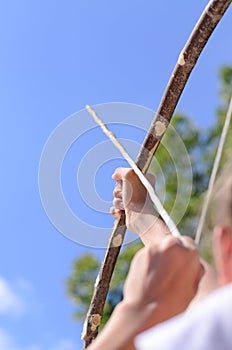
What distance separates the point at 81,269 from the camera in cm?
597

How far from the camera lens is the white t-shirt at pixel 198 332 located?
0.45 meters

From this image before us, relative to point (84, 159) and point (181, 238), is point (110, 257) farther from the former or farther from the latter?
point (181, 238)

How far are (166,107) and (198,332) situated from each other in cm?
136

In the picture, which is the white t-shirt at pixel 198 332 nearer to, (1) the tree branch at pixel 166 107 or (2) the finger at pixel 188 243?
(2) the finger at pixel 188 243

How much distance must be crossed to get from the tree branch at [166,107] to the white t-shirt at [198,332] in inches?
47.3

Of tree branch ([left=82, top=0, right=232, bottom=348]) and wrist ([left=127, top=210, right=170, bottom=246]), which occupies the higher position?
tree branch ([left=82, top=0, right=232, bottom=348])

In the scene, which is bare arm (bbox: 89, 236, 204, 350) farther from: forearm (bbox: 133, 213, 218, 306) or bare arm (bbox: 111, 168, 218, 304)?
bare arm (bbox: 111, 168, 218, 304)

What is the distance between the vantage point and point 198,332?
18.0 inches

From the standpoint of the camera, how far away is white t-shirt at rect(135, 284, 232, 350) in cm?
45

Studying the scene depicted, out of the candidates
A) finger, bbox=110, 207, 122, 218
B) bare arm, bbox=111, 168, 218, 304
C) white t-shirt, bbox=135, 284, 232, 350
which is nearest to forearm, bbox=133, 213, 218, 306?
bare arm, bbox=111, 168, 218, 304

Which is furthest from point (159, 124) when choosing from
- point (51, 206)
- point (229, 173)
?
point (229, 173)

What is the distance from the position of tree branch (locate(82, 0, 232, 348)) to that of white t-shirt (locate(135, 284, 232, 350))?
1201mm

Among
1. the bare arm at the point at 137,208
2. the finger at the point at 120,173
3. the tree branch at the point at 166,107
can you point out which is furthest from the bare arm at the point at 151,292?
the tree branch at the point at 166,107

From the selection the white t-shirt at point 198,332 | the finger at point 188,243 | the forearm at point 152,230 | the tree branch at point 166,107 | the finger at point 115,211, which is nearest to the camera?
the white t-shirt at point 198,332
